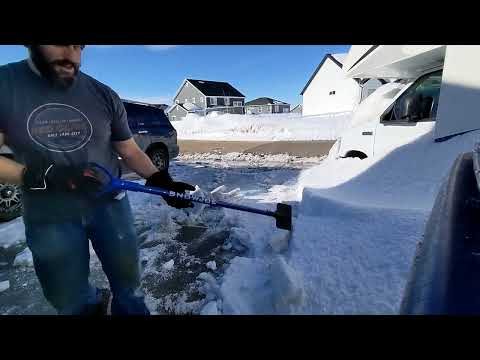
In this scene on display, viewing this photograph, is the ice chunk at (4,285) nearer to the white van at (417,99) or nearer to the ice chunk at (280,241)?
the ice chunk at (280,241)

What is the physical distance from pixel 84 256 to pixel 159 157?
13.1ft

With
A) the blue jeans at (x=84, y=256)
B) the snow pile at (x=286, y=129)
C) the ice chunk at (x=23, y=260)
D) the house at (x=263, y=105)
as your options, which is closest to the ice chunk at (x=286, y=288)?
the blue jeans at (x=84, y=256)

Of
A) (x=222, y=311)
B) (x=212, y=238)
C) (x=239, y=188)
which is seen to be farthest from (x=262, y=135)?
(x=222, y=311)

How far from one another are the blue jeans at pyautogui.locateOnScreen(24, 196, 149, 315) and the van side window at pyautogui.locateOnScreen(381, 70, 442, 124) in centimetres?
438

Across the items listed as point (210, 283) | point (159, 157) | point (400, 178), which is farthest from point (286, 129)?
point (210, 283)

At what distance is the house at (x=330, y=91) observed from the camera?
16.3 m

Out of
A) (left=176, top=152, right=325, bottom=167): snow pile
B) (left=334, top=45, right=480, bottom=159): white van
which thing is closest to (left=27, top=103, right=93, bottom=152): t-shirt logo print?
(left=334, top=45, right=480, bottom=159): white van

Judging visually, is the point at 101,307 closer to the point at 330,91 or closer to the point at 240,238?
the point at 240,238

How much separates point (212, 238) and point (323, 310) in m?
1.79

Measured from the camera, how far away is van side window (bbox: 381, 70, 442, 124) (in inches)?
150

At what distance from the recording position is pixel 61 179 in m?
1.34

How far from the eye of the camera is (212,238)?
325 cm
